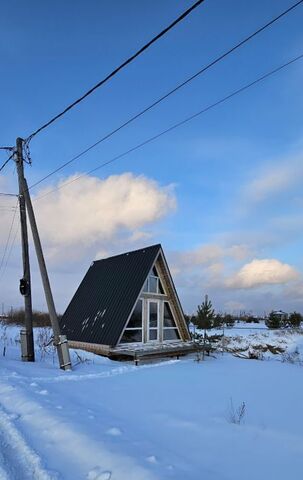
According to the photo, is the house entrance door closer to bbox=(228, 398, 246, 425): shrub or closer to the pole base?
the pole base

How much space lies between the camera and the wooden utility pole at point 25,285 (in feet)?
41.3

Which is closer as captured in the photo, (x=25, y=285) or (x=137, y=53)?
(x=137, y=53)

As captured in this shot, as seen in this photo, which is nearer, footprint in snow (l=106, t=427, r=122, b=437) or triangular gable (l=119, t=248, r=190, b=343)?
footprint in snow (l=106, t=427, r=122, b=437)

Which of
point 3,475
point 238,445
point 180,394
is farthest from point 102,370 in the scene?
point 3,475

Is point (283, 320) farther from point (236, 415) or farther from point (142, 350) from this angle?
point (236, 415)

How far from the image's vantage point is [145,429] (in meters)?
5.32

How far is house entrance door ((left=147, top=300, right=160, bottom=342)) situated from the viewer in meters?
17.8

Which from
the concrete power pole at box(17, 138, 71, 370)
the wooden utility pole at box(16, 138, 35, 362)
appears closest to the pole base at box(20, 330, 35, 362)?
the wooden utility pole at box(16, 138, 35, 362)

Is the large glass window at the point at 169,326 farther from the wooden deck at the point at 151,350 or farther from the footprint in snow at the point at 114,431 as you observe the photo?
the footprint in snow at the point at 114,431

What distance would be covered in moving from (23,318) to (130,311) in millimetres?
23667

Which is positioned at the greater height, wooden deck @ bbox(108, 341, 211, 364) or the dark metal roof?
the dark metal roof

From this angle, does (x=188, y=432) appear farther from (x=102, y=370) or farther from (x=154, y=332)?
(x=154, y=332)

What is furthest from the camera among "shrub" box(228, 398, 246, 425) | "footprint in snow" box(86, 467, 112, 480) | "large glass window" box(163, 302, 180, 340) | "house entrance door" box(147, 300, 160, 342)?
"large glass window" box(163, 302, 180, 340)

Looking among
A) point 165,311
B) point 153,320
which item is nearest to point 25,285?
point 153,320
